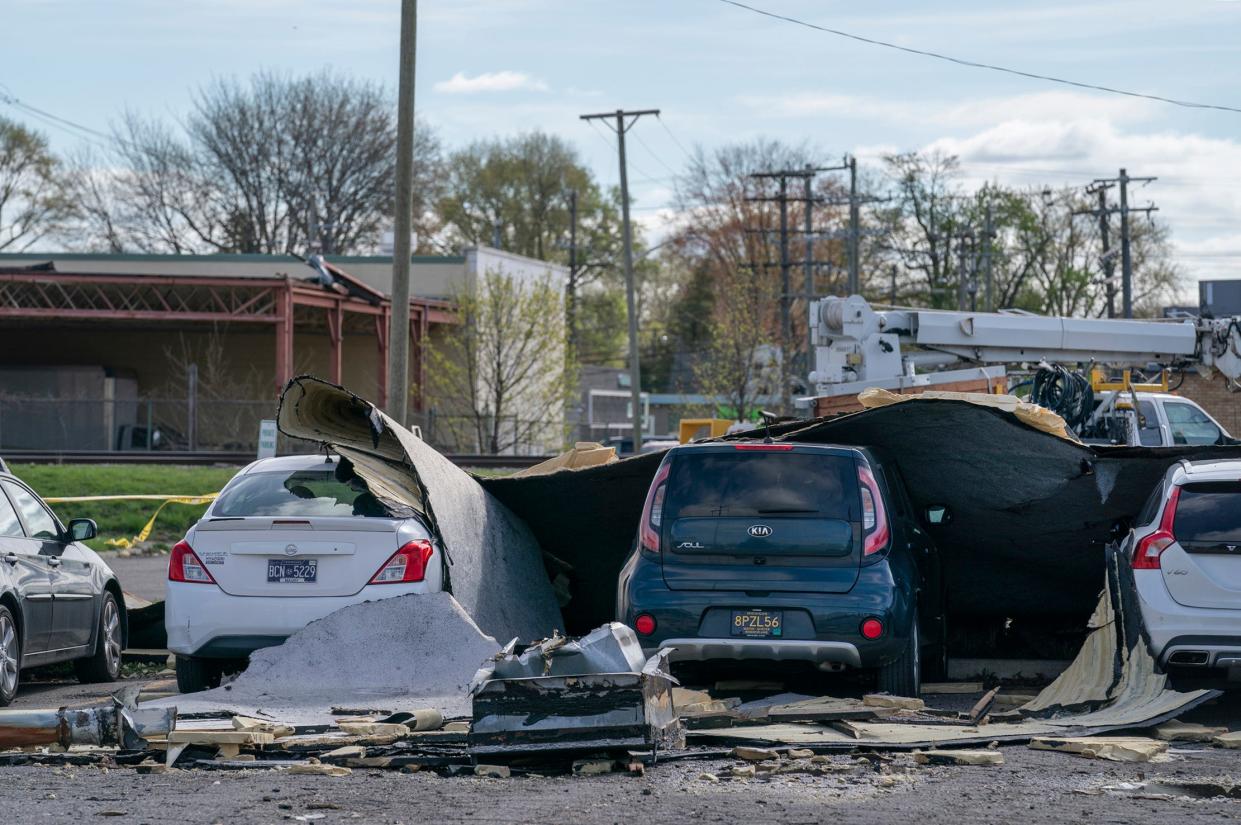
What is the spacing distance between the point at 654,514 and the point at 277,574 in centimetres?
247

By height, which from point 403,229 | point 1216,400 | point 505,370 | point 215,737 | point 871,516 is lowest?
point 215,737

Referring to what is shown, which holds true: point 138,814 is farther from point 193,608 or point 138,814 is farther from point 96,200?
point 96,200

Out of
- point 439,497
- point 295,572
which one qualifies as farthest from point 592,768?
point 439,497

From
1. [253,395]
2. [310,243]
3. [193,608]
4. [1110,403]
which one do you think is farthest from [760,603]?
[310,243]

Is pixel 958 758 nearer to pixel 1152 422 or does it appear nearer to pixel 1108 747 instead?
pixel 1108 747

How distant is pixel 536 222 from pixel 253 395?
29.7 metres

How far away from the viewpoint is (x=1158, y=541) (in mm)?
8953

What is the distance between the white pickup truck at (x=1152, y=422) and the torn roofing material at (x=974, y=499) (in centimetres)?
738

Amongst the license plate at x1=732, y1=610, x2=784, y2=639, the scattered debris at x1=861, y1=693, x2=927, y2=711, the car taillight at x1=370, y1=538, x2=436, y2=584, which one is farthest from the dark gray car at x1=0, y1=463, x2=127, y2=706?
the scattered debris at x1=861, y1=693, x2=927, y2=711

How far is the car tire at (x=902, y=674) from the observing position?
907 centimetres

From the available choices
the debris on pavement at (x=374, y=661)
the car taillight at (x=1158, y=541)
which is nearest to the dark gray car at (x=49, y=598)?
the debris on pavement at (x=374, y=661)

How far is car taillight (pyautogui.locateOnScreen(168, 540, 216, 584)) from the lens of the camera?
32.0ft

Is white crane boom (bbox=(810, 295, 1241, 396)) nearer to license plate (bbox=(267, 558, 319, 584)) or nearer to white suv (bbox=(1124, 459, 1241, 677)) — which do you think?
white suv (bbox=(1124, 459, 1241, 677))

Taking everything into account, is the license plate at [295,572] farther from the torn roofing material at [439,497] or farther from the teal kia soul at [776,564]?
the teal kia soul at [776,564]
